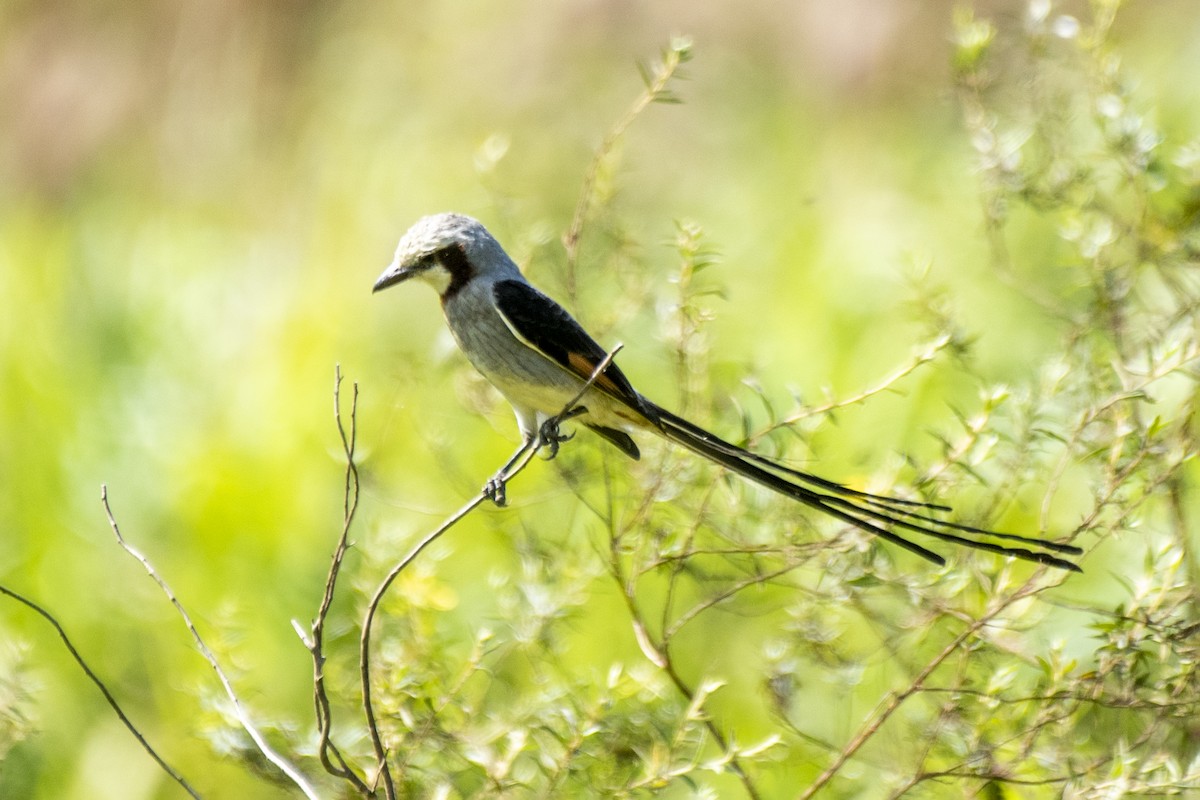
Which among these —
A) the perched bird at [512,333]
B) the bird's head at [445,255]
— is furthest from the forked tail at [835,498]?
the bird's head at [445,255]

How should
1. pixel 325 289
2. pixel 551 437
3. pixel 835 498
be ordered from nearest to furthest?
1. pixel 835 498
2. pixel 551 437
3. pixel 325 289

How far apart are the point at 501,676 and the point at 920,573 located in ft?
Result: 3.27

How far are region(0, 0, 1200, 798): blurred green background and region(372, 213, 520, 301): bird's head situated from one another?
0.68 ft

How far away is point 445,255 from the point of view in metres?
2.34

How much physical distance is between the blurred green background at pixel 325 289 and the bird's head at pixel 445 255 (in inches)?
8.1

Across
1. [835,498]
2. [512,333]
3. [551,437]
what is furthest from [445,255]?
[835,498]

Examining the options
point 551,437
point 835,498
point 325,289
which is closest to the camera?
point 835,498

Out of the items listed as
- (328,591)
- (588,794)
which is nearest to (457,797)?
(588,794)

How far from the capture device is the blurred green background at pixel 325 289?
11.5ft

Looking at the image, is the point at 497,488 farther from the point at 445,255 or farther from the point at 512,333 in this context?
the point at 445,255

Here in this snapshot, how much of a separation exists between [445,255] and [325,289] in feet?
7.79

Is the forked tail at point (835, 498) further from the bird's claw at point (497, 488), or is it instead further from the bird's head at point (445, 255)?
the bird's head at point (445, 255)

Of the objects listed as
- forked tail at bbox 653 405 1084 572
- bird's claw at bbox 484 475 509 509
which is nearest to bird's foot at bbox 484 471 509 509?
bird's claw at bbox 484 475 509 509

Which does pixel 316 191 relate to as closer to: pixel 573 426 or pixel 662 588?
pixel 662 588
